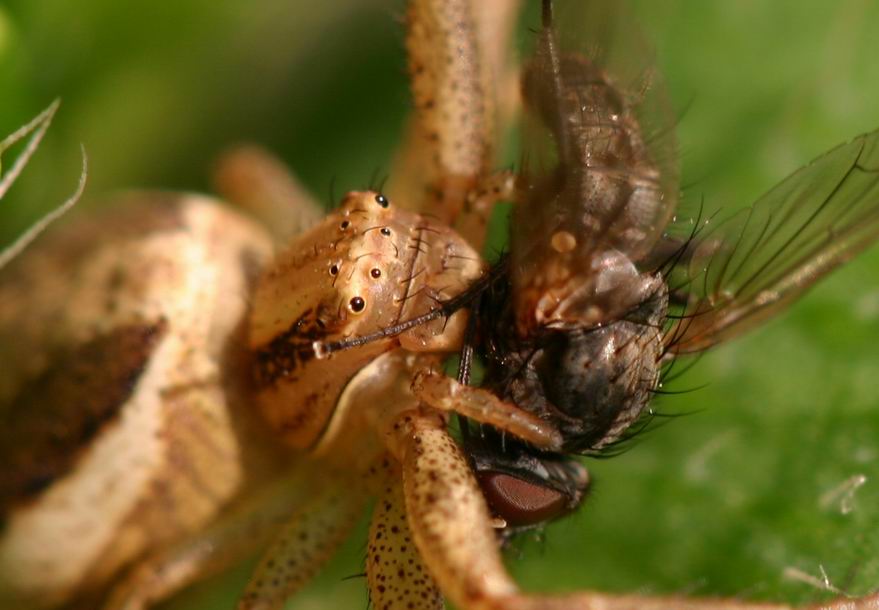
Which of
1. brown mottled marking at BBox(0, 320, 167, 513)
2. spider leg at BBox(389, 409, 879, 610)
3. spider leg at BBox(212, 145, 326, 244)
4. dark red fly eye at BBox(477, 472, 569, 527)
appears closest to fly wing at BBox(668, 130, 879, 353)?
dark red fly eye at BBox(477, 472, 569, 527)

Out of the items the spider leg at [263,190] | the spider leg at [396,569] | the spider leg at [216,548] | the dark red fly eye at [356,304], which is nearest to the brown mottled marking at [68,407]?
the spider leg at [216,548]

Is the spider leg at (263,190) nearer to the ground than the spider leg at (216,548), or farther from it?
farther from it

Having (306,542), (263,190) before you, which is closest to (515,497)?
(306,542)

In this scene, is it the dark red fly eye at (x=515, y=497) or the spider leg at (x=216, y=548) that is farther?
the spider leg at (x=216, y=548)

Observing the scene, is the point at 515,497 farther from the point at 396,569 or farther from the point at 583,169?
the point at 583,169

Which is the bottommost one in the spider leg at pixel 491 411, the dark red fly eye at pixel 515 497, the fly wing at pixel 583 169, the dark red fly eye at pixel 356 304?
the dark red fly eye at pixel 515 497

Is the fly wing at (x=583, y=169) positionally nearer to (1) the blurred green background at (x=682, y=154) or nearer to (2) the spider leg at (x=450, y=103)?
(2) the spider leg at (x=450, y=103)

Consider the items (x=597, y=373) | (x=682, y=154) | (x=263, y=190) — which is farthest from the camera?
(x=263, y=190)

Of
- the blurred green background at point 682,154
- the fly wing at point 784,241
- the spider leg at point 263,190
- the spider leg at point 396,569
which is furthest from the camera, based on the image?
the spider leg at point 263,190

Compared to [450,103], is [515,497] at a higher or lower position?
lower
